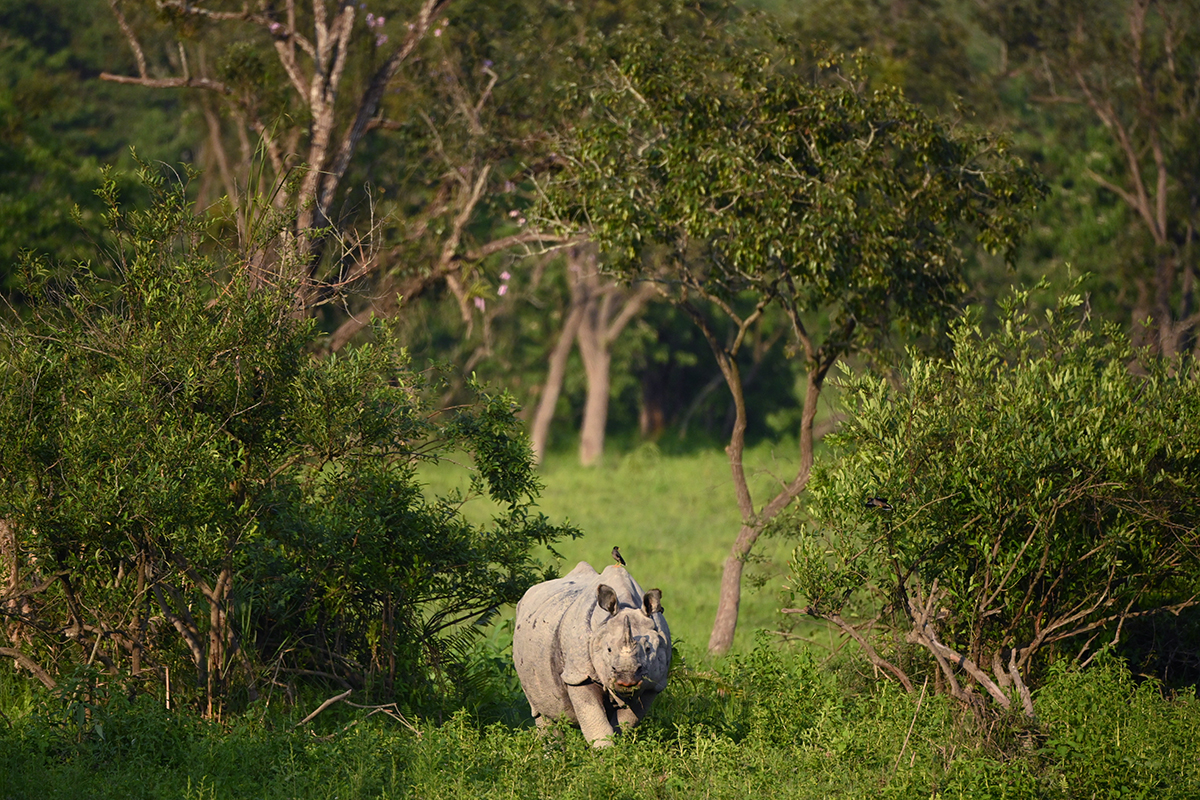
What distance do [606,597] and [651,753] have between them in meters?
1.16

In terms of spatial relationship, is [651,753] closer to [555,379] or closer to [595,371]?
[555,379]

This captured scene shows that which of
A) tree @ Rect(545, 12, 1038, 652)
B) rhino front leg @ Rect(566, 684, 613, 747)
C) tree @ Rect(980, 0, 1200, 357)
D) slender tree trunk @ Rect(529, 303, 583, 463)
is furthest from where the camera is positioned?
slender tree trunk @ Rect(529, 303, 583, 463)

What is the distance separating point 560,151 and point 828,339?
13.8 feet

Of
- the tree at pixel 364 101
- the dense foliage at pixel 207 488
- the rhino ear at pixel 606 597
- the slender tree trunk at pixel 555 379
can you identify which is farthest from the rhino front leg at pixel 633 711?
the slender tree trunk at pixel 555 379

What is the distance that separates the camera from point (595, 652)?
8297 mm

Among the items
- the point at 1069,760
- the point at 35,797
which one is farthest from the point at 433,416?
the point at 1069,760

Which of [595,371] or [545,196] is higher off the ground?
[545,196]

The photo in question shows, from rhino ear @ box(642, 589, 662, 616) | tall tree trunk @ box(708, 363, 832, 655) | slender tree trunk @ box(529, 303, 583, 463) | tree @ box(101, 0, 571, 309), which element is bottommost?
slender tree trunk @ box(529, 303, 583, 463)

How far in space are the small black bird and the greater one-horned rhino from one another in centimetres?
187

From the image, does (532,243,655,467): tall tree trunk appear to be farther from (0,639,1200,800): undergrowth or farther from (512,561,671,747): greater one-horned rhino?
(512,561,671,747): greater one-horned rhino

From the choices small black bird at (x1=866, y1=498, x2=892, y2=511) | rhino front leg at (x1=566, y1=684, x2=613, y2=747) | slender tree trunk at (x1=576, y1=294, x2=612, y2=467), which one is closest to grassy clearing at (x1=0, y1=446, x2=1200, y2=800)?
rhino front leg at (x1=566, y1=684, x2=613, y2=747)

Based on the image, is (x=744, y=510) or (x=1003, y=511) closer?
(x=1003, y=511)

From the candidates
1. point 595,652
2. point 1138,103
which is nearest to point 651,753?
point 595,652

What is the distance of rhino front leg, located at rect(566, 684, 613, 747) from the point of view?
336 inches
